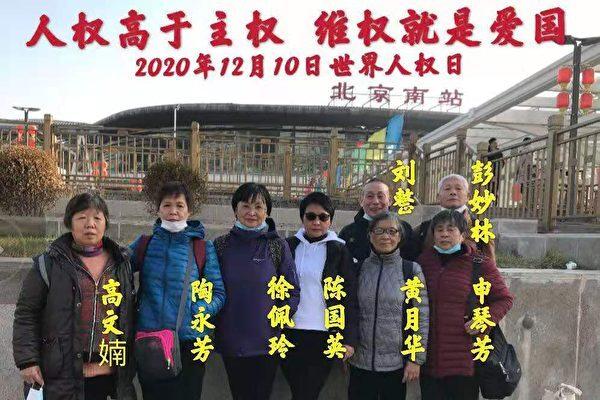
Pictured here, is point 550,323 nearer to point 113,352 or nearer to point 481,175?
point 481,175

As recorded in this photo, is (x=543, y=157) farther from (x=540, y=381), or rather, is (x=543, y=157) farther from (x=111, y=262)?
(x=111, y=262)

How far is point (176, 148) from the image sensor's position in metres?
9.29

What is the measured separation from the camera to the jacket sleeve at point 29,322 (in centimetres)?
220

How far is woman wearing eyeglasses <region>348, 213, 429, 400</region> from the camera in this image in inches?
102

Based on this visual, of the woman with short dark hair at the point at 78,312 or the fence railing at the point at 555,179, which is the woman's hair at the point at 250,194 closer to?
the woman with short dark hair at the point at 78,312

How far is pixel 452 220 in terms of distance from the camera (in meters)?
2.68

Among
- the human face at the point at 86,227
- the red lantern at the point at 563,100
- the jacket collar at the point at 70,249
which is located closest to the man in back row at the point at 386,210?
the jacket collar at the point at 70,249

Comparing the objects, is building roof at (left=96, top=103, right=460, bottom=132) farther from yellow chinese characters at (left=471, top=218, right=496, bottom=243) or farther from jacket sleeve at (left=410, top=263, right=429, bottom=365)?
jacket sleeve at (left=410, top=263, right=429, bottom=365)

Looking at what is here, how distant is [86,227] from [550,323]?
10.6 ft

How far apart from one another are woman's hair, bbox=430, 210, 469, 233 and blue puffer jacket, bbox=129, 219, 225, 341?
4.04 feet

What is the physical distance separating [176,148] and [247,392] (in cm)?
730

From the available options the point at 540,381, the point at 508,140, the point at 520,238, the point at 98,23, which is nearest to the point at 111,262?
the point at 98,23

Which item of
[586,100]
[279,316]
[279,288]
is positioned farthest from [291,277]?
[586,100]

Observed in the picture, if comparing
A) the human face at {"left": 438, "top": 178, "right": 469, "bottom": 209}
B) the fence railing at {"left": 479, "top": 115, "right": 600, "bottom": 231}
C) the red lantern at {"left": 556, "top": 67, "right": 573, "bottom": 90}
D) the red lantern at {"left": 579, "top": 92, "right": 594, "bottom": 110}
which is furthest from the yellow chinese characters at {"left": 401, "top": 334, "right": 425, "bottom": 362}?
the red lantern at {"left": 579, "top": 92, "right": 594, "bottom": 110}
